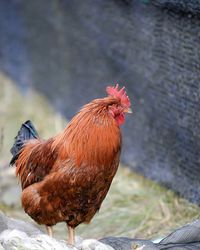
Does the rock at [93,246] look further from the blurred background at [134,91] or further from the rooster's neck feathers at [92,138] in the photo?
the blurred background at [134,91]

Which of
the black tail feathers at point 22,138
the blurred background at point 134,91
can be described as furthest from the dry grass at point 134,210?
the black tail feathers at point 22,138

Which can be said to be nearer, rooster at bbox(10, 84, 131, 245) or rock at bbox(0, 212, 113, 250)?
rock at bbox(0, 212, 113, 250)

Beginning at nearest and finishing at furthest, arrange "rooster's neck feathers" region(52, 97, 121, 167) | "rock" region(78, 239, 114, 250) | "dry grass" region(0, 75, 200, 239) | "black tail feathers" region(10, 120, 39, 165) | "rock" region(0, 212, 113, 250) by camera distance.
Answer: "rock" region(0, 212, 113, 250)
"rock" region(78, 239, 114, 250)
"rooster's neck feathers" region(52, 97, 121, 167)
"black tail feathers" region(10, 120, 39, 165)
"dry grass" region(0, 75, 200, 239)

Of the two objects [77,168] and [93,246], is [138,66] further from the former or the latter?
[93,246]

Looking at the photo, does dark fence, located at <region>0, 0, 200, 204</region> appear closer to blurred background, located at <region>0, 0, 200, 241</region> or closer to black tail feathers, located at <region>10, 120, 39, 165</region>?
blurred background, located at <region>0, 0, 200, 241</region>

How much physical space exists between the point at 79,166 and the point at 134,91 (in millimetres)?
2635

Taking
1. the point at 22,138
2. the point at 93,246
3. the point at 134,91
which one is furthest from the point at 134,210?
the point at 93,246

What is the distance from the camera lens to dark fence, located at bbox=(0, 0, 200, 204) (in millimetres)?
6699

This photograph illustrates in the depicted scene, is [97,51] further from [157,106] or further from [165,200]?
[165,200]

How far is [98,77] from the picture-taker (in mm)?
8578

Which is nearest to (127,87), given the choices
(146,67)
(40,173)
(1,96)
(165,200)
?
(146,67)

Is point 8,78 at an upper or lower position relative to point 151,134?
upper

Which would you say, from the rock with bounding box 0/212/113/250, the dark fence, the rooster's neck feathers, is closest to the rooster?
the rooster's neck feathers

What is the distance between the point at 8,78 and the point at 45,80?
1.10 m
